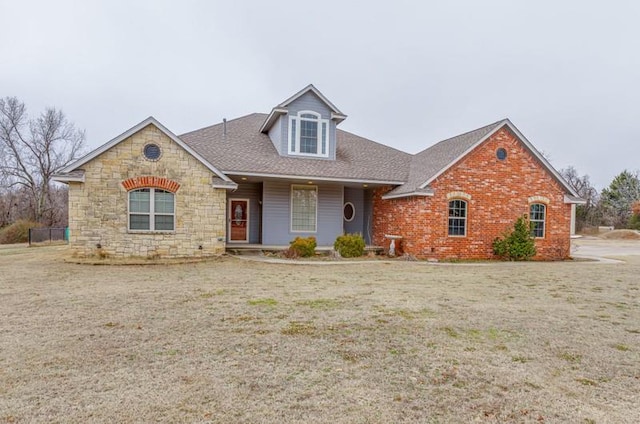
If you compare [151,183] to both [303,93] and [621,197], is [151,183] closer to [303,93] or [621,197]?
[303,93]

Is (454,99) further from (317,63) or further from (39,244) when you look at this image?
(39,244)

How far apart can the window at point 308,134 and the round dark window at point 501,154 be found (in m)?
7.22

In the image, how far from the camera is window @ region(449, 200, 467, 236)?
592 inches

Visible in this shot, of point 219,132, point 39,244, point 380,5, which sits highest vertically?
point 380,5

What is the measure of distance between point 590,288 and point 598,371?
6.24m

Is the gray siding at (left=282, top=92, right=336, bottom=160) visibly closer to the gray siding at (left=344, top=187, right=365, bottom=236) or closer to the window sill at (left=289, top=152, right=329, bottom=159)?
the window sill at (left=289, top=152, right=329, bottom=159)

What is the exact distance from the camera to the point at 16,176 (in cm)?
3497

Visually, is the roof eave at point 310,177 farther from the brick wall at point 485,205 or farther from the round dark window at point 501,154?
the round dark window at point 501,154

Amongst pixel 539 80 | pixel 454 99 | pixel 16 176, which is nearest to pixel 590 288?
pixel 539 80

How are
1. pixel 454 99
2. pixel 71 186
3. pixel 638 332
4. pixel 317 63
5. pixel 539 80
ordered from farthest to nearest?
1. pixel 454 99
2. pixel 539 80
3. pixel 317 63
4. pixel 71 186
5. pixel 638 332

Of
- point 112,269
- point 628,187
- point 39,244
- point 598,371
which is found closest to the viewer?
point 598,371

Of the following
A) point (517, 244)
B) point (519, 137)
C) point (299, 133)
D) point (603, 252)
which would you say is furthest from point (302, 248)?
point (603, 252)

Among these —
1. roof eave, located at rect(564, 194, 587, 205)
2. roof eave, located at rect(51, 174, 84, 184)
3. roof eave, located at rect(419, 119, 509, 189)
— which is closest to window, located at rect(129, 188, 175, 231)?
roof eave, located at rect(51, 174, 84, 184)

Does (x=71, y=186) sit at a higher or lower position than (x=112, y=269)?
higher
